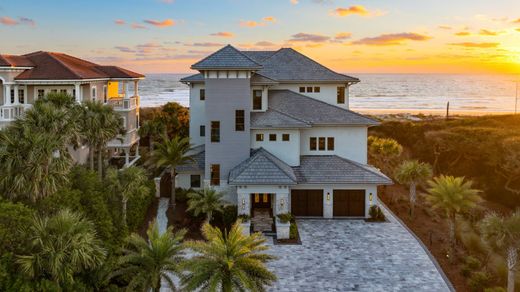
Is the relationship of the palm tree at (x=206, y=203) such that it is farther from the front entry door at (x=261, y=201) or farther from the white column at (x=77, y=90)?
the white column at (x=77, y=90)

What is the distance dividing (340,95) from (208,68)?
1315cm

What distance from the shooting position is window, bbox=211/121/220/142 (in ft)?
109

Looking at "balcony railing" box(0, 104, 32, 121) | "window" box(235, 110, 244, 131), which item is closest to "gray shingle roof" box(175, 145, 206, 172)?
"window" box(235, 110, 244, 131)

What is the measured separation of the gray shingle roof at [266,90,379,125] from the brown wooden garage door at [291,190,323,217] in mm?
5572

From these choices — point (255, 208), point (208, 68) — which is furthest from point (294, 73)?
point (255, 208)

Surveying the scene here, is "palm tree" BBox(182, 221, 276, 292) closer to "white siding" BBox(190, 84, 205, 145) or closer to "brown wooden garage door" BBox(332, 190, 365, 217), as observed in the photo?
"brown wooden garage door" BBox(332, 190, 365, 217)

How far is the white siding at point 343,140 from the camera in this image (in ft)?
117

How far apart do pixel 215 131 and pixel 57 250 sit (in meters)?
17.7

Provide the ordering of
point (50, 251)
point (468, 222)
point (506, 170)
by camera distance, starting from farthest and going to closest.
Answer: point (506, 170), point (468, 222), point (50, 251)

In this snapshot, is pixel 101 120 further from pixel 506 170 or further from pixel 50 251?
pixel 506 170

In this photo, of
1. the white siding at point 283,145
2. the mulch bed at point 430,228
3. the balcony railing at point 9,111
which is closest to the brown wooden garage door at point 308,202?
the white siding at point 283,145

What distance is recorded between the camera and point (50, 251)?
54.8ft

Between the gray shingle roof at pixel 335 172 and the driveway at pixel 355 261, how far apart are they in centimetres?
326

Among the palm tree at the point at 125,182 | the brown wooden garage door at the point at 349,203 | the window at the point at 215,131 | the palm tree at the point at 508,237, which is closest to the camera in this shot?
the palm tree at the point at 508,237
